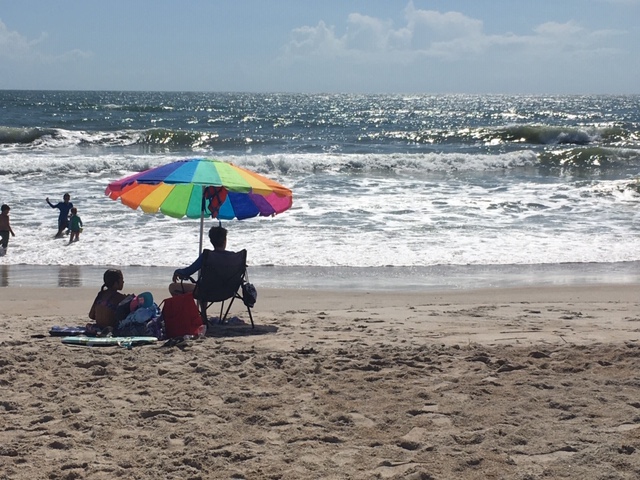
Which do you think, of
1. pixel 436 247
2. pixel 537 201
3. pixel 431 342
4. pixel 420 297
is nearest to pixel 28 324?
pixel 431 342

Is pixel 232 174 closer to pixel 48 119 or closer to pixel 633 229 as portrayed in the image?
pixel 633 229

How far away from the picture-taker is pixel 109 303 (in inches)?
268

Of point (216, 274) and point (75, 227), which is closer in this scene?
Result: point (216, 274)

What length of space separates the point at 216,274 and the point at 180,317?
71cm

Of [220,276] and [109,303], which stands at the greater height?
[220,276]

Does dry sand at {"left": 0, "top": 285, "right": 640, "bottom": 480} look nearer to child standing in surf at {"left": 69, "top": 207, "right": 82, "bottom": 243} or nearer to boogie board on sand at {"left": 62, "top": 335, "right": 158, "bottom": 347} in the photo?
boogie board on sand at {"left": 62, "top": 335, "right": 158, "bottom": 347}

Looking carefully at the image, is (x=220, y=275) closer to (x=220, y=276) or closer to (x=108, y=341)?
(x=220, y=276)

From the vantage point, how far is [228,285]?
7.27 metres

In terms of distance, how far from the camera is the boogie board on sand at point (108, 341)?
245 inches

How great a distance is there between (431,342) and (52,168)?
64.5 ft

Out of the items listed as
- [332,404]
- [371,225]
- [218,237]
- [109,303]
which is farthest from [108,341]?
[371,225]

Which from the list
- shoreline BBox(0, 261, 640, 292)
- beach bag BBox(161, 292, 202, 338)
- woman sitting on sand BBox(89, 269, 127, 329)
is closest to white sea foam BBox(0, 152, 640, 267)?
shoreline BBox(0, 261, 640, 292)

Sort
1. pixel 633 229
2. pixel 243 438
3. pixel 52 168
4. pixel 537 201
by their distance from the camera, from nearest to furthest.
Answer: pixel 243 438
pixel 633 229
pixel 537 201
pixel 52 168

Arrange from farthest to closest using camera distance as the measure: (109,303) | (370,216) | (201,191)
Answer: (370,216)
(201,191)
(109,303)
